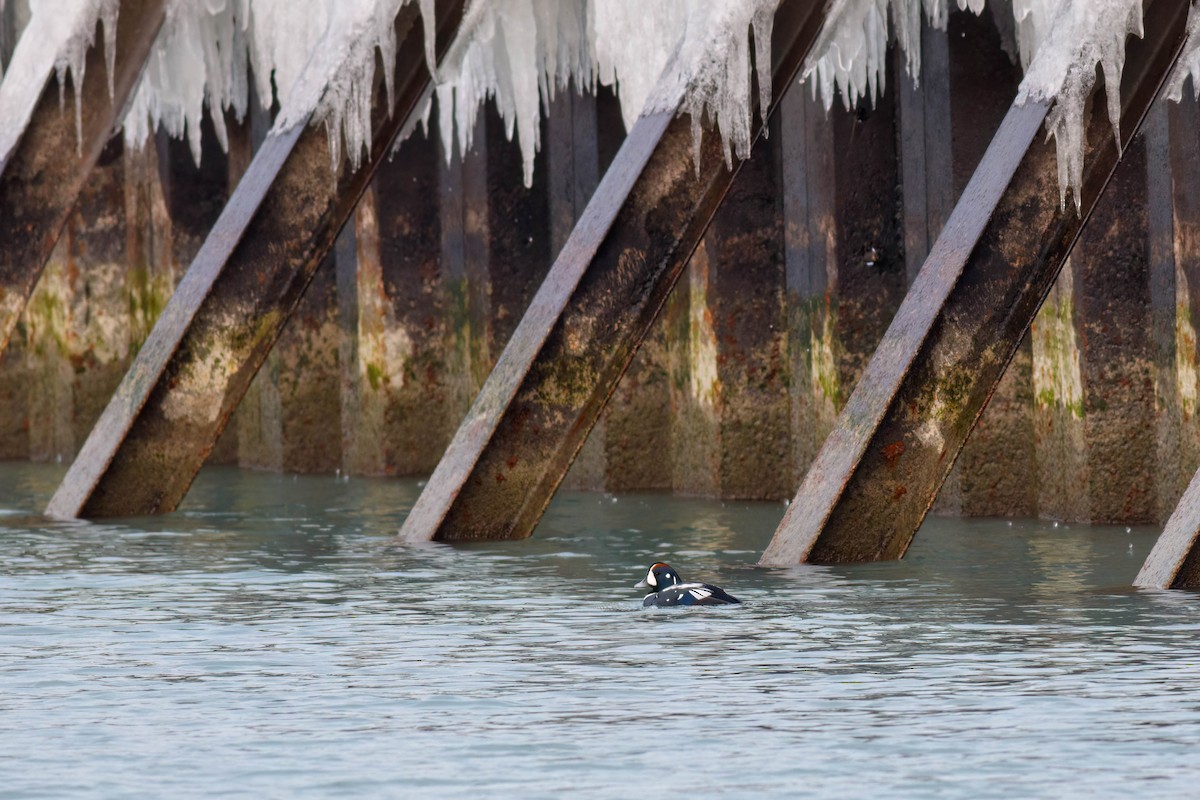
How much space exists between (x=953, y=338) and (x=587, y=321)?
5.80 ft

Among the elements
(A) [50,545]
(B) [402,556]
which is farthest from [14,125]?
(B) [402,556]

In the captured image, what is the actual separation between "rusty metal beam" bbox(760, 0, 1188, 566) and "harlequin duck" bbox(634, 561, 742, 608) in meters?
0.90

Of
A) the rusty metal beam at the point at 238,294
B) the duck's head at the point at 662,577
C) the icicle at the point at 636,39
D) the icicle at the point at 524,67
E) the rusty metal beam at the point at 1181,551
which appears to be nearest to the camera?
the rusty metal beam at the point at 1181,551

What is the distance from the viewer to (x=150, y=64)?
15156 mm

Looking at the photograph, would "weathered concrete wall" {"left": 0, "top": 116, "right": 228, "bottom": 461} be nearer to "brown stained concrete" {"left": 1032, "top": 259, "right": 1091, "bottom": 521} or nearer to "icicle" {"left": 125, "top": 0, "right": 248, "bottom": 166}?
"icicle" {"left": 125, "top": 0, "right": 248, "bottom": 166}

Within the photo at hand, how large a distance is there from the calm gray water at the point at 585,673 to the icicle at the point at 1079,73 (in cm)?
165

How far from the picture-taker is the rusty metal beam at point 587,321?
1049 centimetres

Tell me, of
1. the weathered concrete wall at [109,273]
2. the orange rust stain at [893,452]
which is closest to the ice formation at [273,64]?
the weathered concrete wall at [109,273]

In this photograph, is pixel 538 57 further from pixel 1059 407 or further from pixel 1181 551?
pixel 1181 551

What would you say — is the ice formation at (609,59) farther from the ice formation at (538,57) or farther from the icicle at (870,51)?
the icicle at (870,51)

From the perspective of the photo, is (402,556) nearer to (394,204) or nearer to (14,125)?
(14,125)

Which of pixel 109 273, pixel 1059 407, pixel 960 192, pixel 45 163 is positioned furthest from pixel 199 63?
pixel 1059 407

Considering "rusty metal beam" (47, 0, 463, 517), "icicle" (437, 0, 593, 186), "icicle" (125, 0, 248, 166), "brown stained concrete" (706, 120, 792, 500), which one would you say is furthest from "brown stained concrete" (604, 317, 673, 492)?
"icicle" (125, 0, 248, 166)

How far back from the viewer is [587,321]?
10.5 metres
